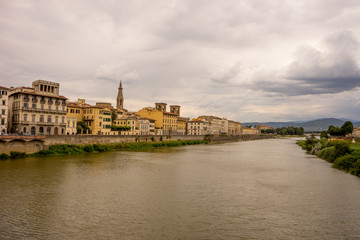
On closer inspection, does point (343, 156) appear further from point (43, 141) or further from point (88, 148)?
point (43, 141)

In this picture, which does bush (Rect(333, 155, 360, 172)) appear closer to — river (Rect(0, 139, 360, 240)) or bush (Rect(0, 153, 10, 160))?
river (Rect(0, 139, 360, 240))

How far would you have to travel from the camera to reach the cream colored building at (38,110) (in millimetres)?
45250

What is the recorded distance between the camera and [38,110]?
46812 mm

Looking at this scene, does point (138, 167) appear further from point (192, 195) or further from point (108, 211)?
point (108, 211)

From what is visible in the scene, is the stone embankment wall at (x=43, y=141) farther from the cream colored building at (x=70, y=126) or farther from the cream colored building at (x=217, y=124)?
the cream colored building at (x=217, y=124)

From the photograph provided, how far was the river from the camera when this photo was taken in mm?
13258

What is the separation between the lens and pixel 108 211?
15969 mm

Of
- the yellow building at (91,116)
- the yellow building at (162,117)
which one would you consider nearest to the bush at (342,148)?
the yellow building at (91,116)

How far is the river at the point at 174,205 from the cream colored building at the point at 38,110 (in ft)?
65.3

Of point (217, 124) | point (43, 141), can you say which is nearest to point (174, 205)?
point (43, 141)

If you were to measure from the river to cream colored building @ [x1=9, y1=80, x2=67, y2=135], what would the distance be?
65.3 ft

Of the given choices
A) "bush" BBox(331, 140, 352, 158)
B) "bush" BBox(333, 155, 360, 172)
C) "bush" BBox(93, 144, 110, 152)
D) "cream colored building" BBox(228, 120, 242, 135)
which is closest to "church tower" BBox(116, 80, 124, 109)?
"bush" BBox(93, 144, 110, 152)

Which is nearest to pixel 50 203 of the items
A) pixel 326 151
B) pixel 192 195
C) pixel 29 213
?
pixel 29 213

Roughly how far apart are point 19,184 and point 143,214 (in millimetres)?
12514
